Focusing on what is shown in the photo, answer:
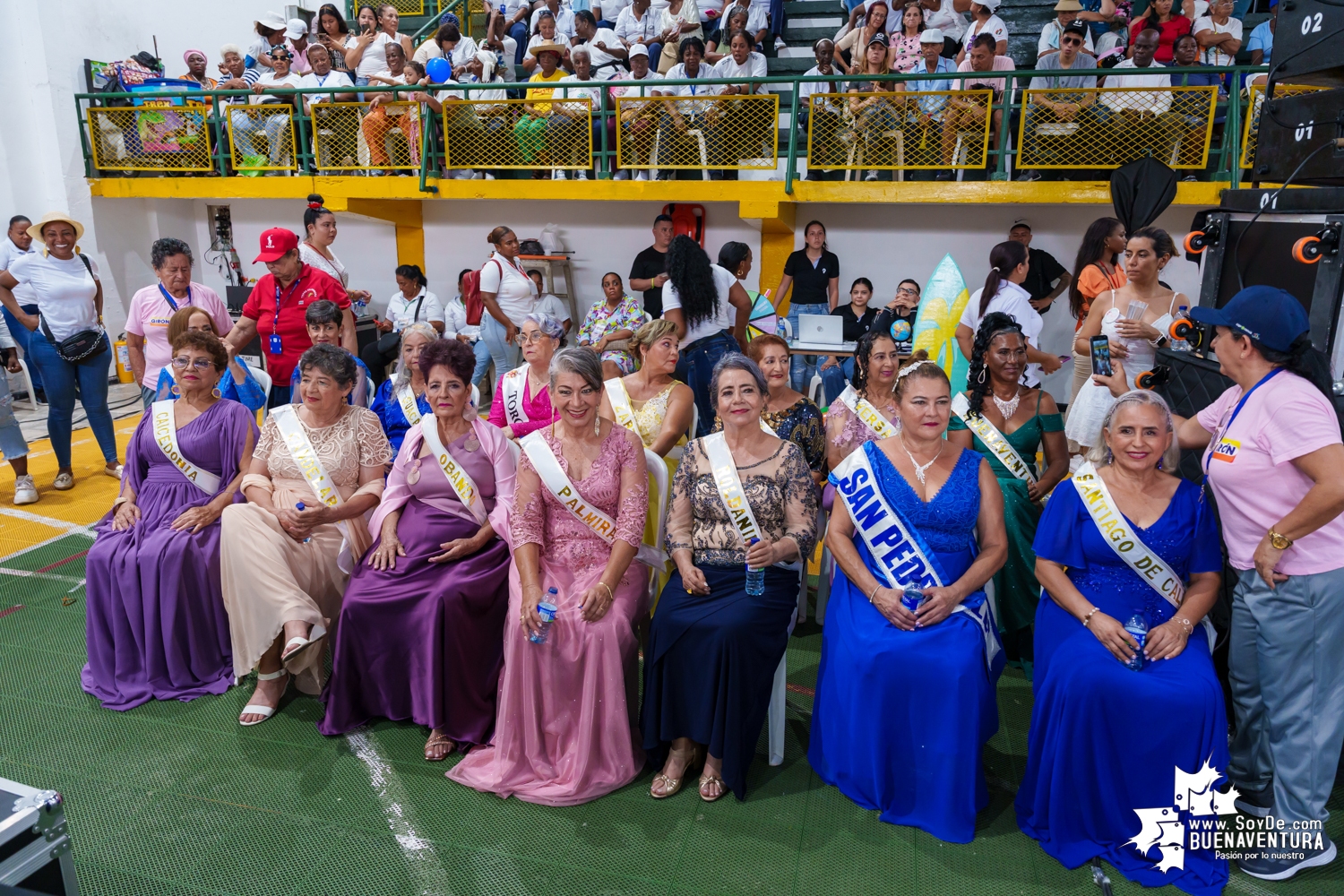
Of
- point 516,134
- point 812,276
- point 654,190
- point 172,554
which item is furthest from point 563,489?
point 516,134

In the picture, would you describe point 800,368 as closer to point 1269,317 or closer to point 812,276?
point 812,276

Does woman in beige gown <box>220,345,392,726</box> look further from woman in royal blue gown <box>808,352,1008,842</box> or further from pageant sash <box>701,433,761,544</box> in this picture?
woman in royal blue gown <box>808,352,1008,842</box>

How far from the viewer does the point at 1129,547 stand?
114 inches

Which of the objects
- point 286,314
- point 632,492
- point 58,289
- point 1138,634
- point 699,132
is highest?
point 699,132

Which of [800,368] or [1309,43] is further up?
[1309,43]

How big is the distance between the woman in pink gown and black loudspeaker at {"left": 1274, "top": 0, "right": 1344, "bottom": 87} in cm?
278

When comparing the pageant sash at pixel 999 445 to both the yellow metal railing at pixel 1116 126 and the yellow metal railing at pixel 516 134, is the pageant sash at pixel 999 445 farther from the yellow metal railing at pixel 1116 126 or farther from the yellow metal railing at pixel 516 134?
the yellow metal railing at pixel 516 134

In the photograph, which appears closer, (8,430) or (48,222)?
(48,222)

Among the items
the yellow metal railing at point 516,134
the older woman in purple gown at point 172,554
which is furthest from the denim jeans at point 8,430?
the yellow metal railing at point 516,134

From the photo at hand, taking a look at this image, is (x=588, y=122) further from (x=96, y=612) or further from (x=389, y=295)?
(x=96, y=612)

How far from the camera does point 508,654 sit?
3.28 meters

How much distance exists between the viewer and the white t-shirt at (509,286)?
7.71 meters

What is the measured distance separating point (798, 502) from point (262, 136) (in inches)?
373

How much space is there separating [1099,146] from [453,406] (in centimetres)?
681
